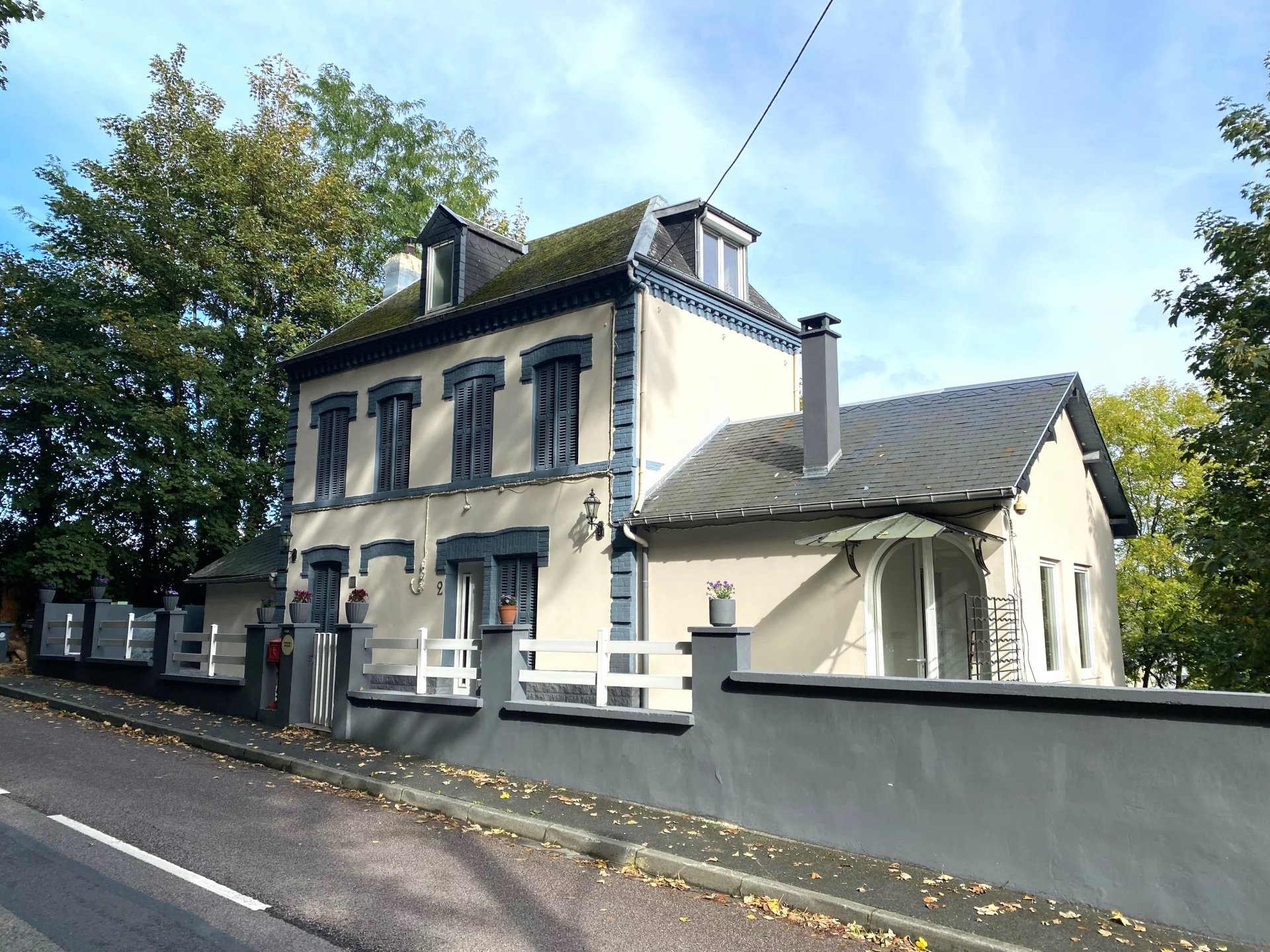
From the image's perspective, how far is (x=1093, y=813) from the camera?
6.14m

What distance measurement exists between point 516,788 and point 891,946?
15.0ft

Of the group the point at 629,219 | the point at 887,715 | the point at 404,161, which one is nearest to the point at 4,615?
the point at 404,161

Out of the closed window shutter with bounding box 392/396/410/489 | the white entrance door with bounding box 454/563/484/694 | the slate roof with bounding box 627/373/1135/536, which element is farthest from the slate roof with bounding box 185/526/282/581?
the slate roof with bounding box 627/373/1135/536

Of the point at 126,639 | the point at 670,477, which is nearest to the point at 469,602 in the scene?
the point at 670,477

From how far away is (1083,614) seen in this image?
12.8 metres

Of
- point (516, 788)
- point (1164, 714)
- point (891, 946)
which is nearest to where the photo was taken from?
point (891, 946)

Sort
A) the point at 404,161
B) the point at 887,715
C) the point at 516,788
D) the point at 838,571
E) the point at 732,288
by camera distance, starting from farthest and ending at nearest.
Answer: the point at 404,161, the point at 732,288, the point at 838,571, the point at 516,788, the point at 887,715

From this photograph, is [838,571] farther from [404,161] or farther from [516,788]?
[404,161]

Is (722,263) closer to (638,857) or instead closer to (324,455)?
(324,455)

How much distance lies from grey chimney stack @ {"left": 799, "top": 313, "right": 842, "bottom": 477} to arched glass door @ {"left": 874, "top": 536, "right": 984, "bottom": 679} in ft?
5.05

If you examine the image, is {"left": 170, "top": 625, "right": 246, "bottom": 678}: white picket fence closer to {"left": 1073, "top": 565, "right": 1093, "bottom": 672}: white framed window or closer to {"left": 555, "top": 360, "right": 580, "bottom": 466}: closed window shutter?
{"left": 555, "top": 360, "right": 580, "bottom": 466}: closed window shutter

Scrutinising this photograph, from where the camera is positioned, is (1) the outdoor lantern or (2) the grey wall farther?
(1) the outdoor lantern

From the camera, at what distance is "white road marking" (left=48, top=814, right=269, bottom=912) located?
5598 millimetres

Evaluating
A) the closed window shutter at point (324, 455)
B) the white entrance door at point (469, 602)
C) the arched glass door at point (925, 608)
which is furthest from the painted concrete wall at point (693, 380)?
the closed window shutter at point (324, 455)
